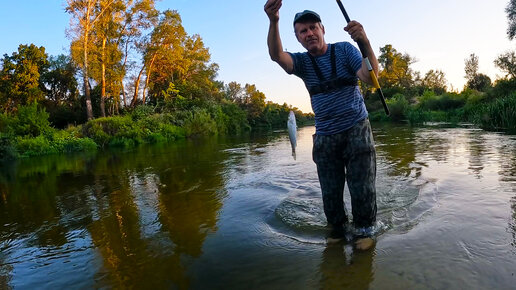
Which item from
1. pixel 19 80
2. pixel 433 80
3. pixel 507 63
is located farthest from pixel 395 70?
pixel 19 80

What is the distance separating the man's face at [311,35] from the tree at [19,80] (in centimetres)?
3477

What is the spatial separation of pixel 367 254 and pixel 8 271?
3349 millimetres

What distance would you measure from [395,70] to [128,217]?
64.1 m

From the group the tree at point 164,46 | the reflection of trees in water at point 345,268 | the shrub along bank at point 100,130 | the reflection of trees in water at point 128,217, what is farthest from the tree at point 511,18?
the reflection of trees in water at point 345,268

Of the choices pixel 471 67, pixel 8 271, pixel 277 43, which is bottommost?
pixel 8 271

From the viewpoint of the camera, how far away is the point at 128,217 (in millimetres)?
4746

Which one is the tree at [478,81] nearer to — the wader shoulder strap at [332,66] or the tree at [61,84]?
the wader shoulder strap at [332,66]

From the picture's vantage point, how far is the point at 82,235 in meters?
4.10

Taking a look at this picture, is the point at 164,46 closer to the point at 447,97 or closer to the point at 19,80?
the point at 19,80

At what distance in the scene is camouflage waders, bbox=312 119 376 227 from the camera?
10.3 ft

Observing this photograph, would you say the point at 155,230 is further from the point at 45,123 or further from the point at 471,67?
the point at 471,67

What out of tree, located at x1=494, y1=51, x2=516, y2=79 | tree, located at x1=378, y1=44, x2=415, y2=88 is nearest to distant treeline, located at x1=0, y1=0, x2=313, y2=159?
tree, located at x1=494, y1=51, x2=516, y2=79

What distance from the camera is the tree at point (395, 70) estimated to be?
60.0m

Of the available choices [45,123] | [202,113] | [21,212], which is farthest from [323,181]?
[202,113]
